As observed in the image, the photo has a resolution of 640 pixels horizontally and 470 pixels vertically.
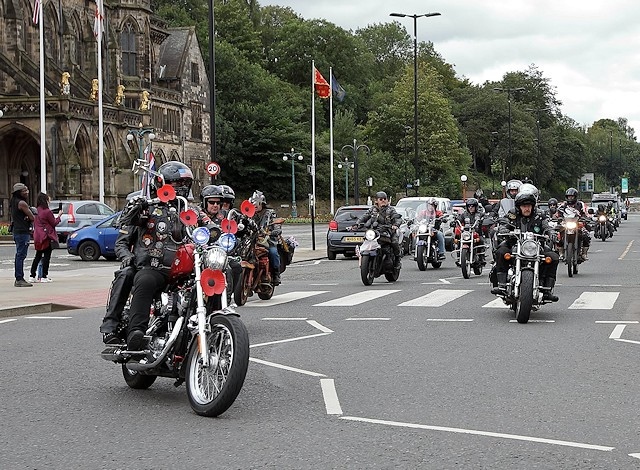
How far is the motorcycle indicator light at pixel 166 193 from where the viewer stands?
9.10m

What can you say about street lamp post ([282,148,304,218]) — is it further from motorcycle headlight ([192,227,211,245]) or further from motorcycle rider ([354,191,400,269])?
motorcycle headlight ([192,227,211,245])

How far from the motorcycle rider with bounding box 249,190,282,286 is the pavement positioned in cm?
278

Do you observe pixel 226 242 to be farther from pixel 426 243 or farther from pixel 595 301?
pixel 426 243

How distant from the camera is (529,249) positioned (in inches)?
596

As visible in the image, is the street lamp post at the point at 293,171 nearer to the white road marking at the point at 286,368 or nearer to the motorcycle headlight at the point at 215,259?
the white road marking at the point at 286,368

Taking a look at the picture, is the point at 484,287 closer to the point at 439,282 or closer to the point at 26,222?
the point at 439,282

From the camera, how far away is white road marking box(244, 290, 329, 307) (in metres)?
18.2

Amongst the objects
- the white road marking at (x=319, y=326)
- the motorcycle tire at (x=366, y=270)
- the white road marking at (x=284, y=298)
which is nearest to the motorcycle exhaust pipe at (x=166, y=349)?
the white road marking at (x=319, y=326)

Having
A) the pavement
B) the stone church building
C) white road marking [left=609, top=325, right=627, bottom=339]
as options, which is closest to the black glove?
white road marking [left=609, top=325, right=627, bottom=339]

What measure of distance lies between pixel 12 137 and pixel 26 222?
39.7 m

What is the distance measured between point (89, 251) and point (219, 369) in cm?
2625

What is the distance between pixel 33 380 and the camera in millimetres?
10211

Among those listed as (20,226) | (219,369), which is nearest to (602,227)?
(20,226)

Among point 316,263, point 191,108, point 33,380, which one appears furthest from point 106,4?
point 33,380
